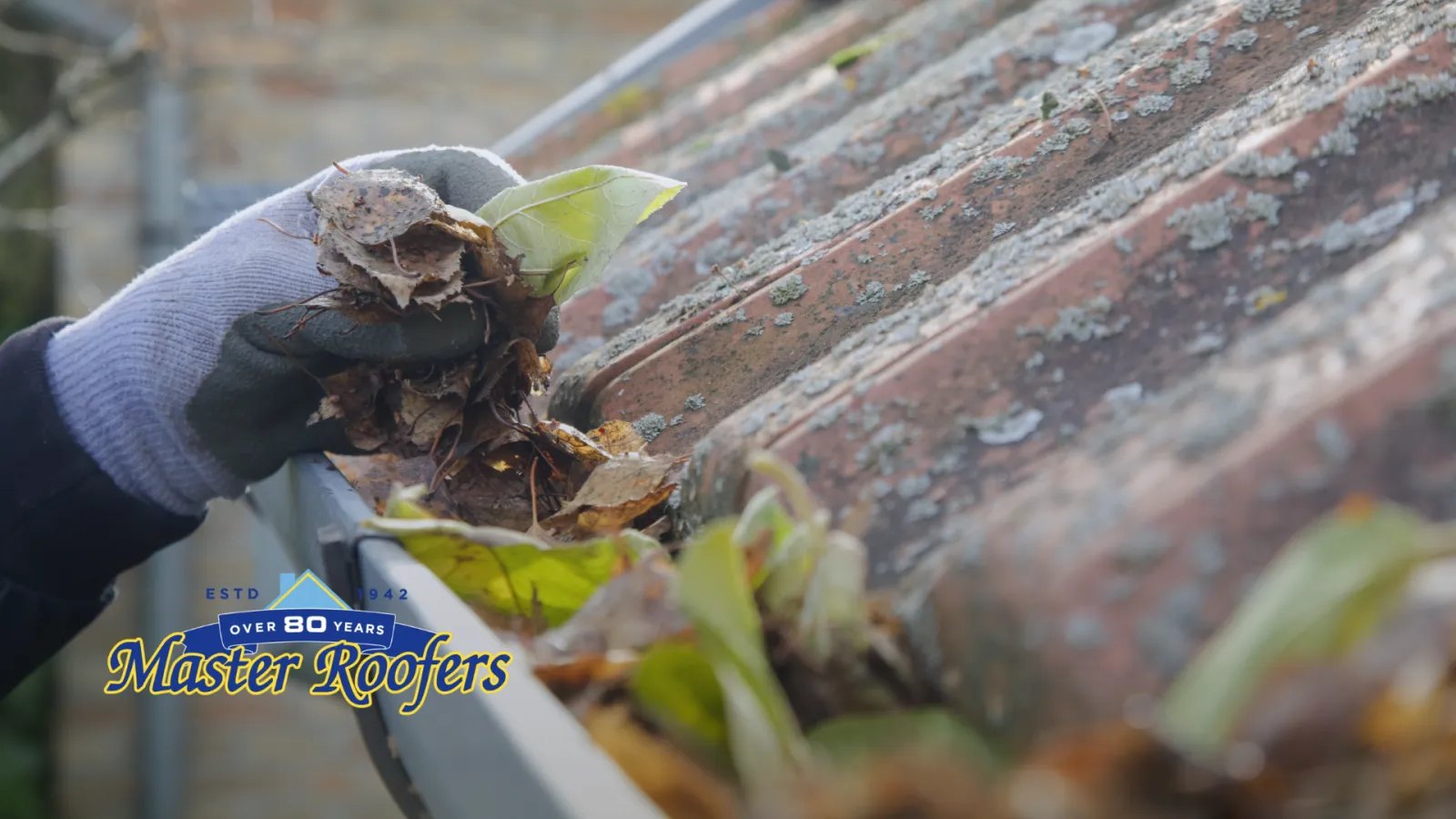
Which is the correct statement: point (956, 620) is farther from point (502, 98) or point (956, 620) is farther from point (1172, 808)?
point (502, 98)

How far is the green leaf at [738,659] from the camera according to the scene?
1.75ft

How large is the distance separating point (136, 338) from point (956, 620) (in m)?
0.95

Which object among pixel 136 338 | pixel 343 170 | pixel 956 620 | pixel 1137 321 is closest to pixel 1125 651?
pixel 956 620

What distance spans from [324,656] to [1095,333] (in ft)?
2.14

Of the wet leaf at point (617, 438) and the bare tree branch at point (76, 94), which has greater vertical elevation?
the bare tree branch at point (76, 94)

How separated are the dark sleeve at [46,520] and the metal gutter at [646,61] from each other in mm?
1528

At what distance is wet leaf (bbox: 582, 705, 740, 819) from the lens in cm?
52

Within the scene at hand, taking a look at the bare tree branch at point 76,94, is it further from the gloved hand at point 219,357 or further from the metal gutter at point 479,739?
the metal gutter at point 479,739

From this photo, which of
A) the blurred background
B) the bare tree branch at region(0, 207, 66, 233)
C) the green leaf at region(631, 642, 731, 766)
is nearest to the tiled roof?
the green leaf at region(631, 642, 731, 766)

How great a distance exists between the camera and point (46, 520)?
125 centimetres

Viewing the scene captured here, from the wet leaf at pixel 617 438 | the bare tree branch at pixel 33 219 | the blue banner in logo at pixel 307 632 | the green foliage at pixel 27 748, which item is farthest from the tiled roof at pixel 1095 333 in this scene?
the green foliage at pixel 27 748

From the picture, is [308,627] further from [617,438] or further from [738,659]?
[738,659]

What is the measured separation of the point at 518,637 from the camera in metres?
0.75

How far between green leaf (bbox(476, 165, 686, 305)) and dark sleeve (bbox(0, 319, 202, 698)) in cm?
56
